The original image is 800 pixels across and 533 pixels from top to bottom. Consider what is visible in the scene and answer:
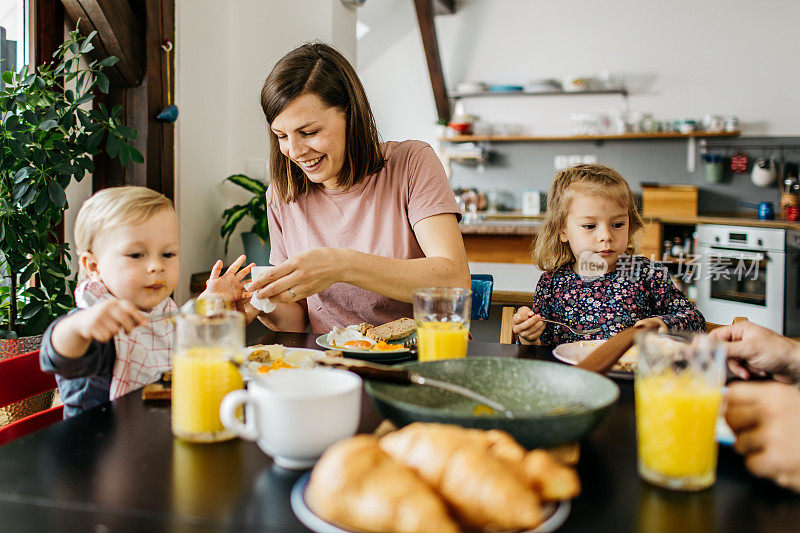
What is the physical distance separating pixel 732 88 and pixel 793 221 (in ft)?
4.79

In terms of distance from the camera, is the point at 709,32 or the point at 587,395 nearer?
the point at 587,395

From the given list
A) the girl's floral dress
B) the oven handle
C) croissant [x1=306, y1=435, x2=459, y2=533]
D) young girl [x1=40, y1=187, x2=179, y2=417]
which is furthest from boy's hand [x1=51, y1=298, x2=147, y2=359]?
the oven handle

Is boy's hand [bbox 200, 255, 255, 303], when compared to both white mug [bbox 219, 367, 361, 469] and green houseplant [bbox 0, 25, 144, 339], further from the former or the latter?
green houseplant [bbox 0, 25, 144, 339]

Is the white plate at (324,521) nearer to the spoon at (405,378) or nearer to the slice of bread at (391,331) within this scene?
the spoon at (405,378)

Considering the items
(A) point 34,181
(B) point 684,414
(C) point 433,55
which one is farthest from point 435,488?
(C) point 433,55

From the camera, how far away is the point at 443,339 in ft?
3.66

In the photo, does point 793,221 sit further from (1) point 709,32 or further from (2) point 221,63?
(2) point 221,63

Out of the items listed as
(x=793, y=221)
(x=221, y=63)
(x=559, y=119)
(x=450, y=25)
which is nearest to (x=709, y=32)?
(x=559, y=119)

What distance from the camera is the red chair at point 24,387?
112 centimetres

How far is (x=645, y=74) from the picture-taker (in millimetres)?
6039

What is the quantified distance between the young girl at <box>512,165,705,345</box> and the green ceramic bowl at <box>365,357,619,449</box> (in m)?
1.03

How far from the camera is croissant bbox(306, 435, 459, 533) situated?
51 cm

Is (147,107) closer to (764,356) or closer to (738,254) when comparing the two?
(764,356)

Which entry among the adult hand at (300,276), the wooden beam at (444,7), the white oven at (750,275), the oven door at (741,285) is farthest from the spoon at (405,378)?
the wooden beam at (444,7)
